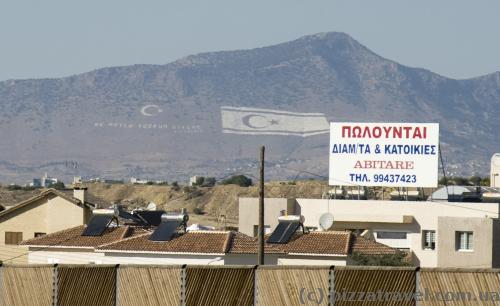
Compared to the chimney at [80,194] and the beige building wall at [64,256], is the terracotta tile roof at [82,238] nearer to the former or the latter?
the beige building wall at [64,256]

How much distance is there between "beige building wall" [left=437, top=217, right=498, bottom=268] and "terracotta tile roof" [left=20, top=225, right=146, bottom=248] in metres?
17.1

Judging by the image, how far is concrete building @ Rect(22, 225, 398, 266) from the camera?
65.9m

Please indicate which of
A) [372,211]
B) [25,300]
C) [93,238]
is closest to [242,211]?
[372,211]

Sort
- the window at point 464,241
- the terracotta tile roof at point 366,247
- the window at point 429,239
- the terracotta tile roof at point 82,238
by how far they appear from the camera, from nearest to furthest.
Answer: the terracotta tile roof at point 366,247
the terracotta tile roof at point 82,238
the window at point 464,241
the window at point 429,239

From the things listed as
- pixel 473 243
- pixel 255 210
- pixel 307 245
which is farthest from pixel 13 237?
pixel 473 243

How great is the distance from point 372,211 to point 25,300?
180 ft

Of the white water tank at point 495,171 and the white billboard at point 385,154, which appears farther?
the white water tank at point 495,171

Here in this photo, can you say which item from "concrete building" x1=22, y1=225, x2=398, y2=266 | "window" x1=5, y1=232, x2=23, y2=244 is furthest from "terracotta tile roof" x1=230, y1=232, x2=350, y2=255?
"window" x1=5, y1=232, x2=23, y2=244

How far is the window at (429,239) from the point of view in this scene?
90.1 metres

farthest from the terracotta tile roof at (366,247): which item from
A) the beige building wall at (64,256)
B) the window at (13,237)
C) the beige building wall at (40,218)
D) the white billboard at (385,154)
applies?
the white billboard at (385,154)

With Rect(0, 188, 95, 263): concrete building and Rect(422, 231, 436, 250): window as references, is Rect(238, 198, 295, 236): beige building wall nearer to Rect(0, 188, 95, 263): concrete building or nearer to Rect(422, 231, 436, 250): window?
Rect(422, 231, 436, 250): window

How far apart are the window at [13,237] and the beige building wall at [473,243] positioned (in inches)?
878

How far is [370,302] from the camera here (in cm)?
3600

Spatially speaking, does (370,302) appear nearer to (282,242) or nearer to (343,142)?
(282,242)
